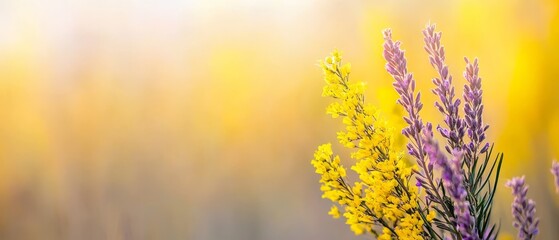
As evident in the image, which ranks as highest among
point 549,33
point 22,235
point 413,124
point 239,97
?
point 549,33

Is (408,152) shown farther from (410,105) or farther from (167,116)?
(167,116)

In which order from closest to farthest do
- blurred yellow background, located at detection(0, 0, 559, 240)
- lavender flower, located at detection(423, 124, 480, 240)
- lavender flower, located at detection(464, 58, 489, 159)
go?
lavender flower, located at detection(423, 124, 480, 240)
lavender flower, located at detection(464, 58, 489, 159)
blurred yellow background, located at detection(0, 0, 559, 240)

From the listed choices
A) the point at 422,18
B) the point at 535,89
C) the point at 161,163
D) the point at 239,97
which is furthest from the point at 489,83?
the point at 161,163

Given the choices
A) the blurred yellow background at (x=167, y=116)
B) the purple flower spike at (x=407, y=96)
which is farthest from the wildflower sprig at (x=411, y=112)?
the blurred yellow background at (x=167, y=116)

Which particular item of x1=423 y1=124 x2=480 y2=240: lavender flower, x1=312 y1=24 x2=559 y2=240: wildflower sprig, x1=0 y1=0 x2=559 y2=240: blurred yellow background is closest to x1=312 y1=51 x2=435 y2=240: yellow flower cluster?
x1=312 y1=24 x2=559 y2=240: wildflower sprig

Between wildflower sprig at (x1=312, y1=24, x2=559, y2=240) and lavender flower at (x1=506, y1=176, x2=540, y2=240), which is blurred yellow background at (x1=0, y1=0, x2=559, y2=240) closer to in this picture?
wildflower sprig at (x1=312, y1=24, x2=559, y2=240)

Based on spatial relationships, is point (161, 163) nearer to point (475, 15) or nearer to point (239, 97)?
point (239, 97)

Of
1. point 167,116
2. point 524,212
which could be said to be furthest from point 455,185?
point 167,116
